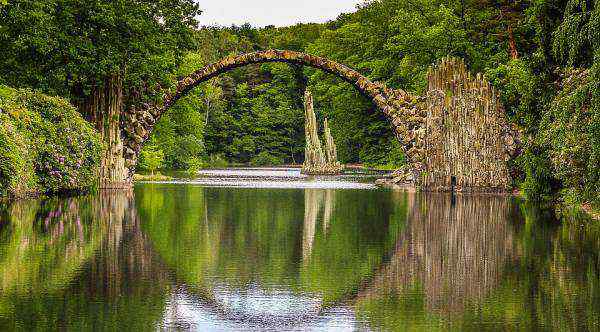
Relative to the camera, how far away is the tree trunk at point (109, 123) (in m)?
33.8

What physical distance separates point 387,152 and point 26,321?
206ft

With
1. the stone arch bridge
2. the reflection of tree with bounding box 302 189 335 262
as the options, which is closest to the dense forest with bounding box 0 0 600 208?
the stone arch bridge

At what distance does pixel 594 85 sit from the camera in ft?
56.3

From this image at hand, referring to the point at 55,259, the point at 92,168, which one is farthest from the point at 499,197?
the point at 55,259

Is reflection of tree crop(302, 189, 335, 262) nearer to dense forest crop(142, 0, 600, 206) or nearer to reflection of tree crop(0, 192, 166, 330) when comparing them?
reflection of tree crop(0, 192, 166, 330)

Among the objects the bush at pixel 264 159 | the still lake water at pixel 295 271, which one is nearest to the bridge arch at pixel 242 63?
the still lake water at pixel 295 271

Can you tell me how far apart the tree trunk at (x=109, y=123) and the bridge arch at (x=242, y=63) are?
0.54 metres

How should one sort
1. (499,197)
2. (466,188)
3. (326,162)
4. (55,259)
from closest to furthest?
(55,259) → (499,197) → (466,188) → (326,162)

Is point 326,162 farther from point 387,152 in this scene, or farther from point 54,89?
point 54,89

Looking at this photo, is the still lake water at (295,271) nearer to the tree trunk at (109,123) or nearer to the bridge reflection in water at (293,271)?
the bridge reflection in water at (293,271)

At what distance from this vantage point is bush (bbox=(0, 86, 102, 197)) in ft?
81.0

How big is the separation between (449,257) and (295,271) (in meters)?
2.53

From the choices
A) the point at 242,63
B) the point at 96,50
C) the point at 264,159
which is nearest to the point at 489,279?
the point at 96,50

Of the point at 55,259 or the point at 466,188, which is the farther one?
the point at 466,188
